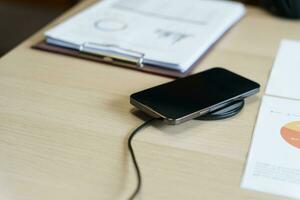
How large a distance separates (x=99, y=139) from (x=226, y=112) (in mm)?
183

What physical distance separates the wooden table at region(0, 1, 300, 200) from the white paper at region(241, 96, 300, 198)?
0.01 metres

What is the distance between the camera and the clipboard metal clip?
849mm

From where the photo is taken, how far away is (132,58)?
85cm

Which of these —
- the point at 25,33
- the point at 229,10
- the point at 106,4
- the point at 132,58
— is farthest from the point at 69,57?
the point at 25,33

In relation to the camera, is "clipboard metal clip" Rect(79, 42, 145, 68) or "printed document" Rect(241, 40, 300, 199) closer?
"printed document" Rect(241, 40, 300, 199)

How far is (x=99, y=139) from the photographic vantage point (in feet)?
2.14

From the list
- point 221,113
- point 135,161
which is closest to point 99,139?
point 135,161

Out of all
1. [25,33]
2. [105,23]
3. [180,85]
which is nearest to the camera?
[180,85]

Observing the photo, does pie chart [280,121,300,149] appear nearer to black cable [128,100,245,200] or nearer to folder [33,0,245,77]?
black cable [128,100,245,200]

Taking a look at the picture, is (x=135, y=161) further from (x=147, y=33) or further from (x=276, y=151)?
(x=147, y=33)

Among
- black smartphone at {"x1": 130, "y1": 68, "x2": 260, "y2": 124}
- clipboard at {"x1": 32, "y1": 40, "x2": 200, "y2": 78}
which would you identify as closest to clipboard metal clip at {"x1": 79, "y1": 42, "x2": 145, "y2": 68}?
clipboard at {"x1": 32, "y1": 40, "x2": 200, "y2": 78}

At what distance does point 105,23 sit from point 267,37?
32 centimetres

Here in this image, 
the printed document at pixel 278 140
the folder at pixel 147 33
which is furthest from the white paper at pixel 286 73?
the folder at pixel 147 33

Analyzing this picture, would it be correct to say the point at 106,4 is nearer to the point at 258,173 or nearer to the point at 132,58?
the point at 132,58
